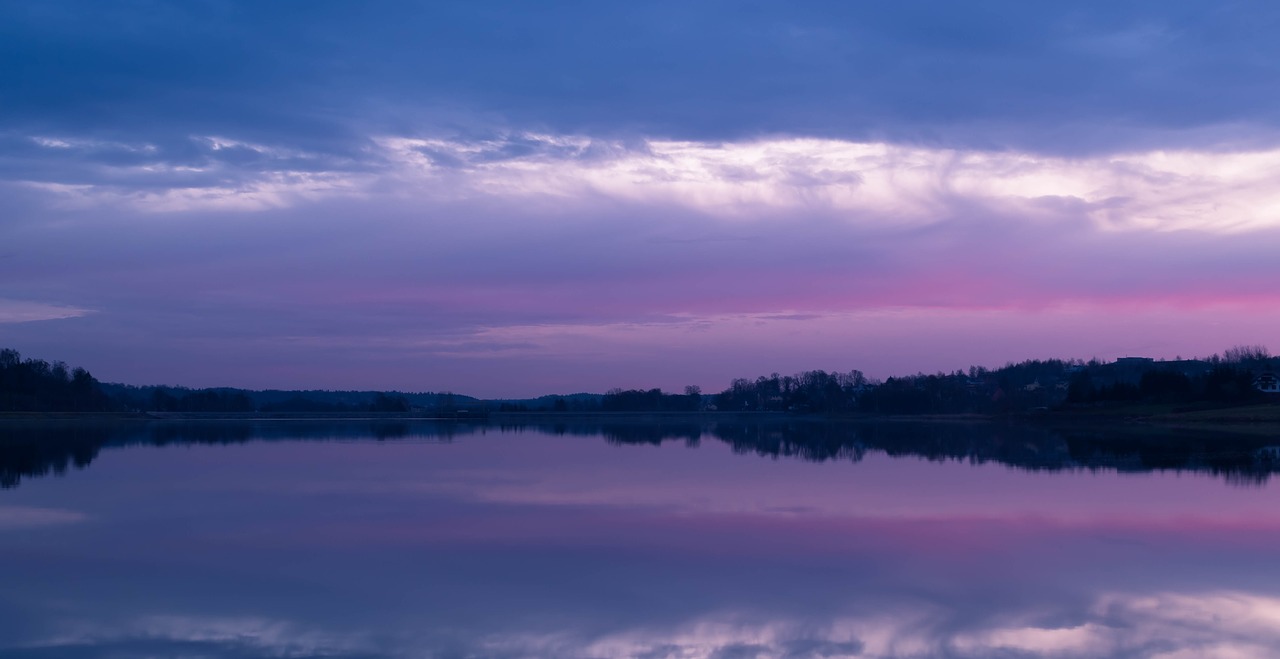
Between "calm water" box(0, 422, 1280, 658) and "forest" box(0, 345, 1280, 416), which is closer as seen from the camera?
"calm water" box(0, 422, 1280, 658)

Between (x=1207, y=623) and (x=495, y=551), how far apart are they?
7.66m

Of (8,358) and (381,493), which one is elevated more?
(8,358)

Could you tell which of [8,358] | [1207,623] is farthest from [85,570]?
[8,358]

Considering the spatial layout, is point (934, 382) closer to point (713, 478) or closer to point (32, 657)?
point (713, 478)

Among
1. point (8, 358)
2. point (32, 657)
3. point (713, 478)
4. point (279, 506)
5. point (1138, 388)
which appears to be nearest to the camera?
point (32, 657)

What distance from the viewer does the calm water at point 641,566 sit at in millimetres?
8461

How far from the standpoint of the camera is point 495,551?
12.7 m

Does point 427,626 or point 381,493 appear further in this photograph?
point 381,493

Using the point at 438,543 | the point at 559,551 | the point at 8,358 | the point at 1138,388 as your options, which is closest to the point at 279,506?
the point at 438,543

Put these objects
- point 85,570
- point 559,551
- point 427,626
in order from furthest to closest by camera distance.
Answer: point 559,551
point 85,570
point 427,626

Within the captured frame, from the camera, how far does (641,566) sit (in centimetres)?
1170

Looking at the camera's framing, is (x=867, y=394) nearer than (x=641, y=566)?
No

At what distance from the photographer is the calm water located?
8.46 m

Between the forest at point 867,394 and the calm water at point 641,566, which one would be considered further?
the forest at point 867,394
